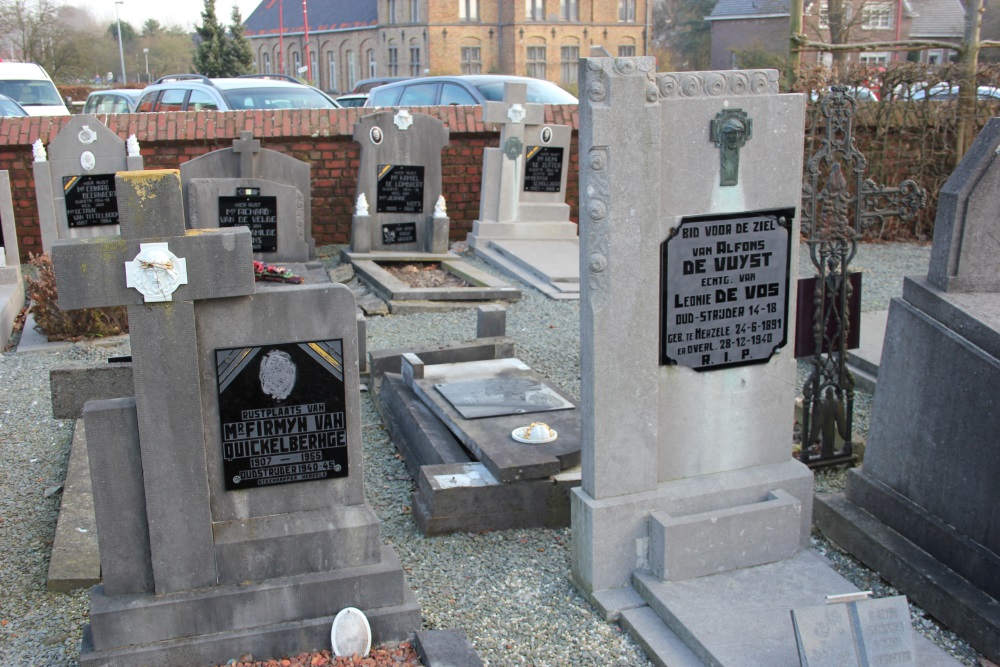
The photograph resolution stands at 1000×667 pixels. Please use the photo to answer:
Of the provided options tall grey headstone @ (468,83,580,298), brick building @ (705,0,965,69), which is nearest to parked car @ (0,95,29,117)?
tall grey headstone @ (468,83,580,298)

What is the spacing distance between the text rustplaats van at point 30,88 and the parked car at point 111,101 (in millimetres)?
1154

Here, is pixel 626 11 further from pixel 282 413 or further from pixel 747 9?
pixel 282 413

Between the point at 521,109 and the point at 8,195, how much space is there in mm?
5629

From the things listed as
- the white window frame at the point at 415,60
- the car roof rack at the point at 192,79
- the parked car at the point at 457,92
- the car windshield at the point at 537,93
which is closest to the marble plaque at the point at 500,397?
the parked car at the point at 457,92

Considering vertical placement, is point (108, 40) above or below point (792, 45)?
above

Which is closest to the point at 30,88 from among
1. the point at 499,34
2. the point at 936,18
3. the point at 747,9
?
the point at 499,34

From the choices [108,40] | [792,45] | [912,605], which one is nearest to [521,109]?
[792,45]

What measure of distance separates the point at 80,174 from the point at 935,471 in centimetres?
884

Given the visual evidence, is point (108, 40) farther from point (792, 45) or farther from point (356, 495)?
point (356, 495)

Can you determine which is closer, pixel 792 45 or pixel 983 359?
pixel 983 359

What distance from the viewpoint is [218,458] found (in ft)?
11.4

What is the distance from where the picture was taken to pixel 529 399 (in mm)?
5492

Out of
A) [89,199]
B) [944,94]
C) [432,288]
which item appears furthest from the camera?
[944,94]

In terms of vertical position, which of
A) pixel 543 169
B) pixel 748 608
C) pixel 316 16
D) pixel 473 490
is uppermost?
pixel 316 16
